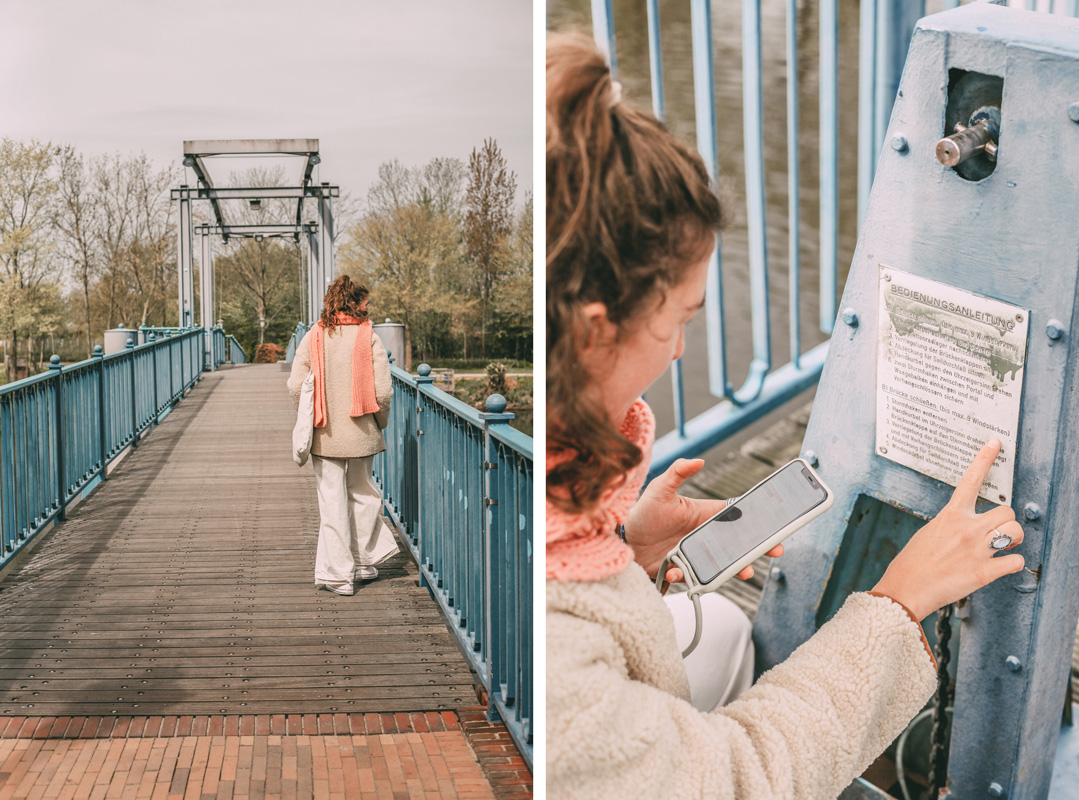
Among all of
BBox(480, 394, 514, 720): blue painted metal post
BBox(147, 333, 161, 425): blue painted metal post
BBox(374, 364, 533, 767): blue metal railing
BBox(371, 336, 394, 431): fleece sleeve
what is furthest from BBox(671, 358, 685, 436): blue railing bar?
BBox(147, 333, 161, 425): blue painted metal post

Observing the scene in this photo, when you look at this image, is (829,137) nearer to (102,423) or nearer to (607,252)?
(607,252)

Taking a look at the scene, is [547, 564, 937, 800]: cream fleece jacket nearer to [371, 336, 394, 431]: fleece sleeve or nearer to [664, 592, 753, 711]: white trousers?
[664, 592, 753, 711]: white trousers

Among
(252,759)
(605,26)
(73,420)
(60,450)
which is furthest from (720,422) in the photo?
(73,420)

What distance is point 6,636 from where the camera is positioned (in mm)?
2424

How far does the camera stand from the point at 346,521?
316 cm

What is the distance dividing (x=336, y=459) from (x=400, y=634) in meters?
0.68

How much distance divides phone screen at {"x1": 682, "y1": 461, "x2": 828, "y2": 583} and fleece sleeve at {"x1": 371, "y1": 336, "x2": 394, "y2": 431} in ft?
6.99

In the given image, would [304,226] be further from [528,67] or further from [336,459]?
[528,67]

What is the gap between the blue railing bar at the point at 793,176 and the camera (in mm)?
1123

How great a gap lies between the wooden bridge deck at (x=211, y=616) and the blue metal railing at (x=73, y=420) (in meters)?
0.14

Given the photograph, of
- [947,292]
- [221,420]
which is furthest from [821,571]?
[221,420]

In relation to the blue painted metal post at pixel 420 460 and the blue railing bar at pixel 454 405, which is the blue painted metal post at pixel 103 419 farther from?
→ the blue railing bar at pixel 454 405

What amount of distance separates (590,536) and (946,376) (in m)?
0.46

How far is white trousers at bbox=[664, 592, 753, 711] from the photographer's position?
1336 millimetres
